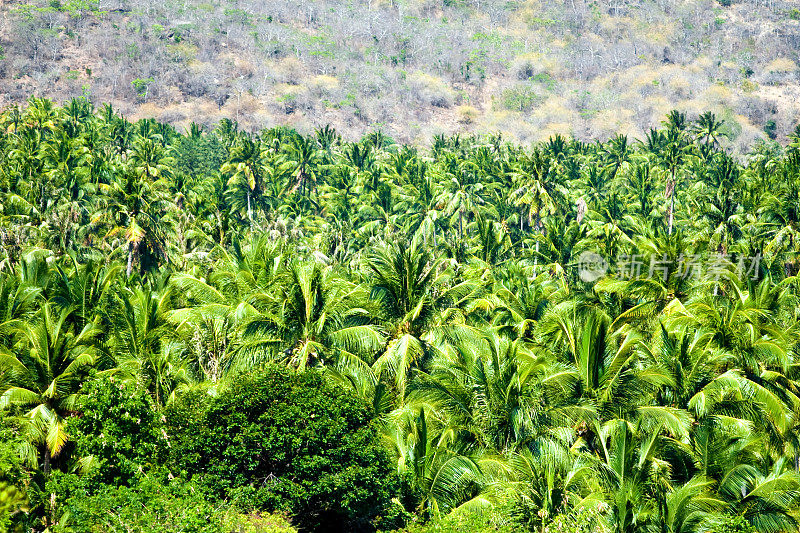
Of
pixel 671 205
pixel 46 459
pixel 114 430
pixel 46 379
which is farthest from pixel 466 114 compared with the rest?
pixel 114 430

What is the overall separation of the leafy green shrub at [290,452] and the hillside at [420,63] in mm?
92029

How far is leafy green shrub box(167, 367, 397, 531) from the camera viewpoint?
18125 millimetres

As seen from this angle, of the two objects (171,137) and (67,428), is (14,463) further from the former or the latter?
(171,137)

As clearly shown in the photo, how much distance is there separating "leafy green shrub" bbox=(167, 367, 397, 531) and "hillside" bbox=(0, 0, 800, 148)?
92.0m

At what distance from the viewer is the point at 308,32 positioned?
139625 mm

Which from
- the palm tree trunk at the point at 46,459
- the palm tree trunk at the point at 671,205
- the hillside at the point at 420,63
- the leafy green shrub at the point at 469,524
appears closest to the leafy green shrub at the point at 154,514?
the leafy green shrub at the point at 469,524

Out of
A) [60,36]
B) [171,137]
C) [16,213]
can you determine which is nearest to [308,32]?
[60,36]

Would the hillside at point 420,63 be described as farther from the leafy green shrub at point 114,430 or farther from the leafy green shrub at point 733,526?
the leafy green shrub at point 733,526

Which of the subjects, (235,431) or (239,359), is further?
(239,359)

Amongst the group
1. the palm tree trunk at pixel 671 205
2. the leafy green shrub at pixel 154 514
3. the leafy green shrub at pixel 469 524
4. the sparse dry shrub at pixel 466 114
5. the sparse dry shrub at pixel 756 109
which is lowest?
the sparse dry shrub at pixel 466 114

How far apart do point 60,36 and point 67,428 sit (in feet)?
378

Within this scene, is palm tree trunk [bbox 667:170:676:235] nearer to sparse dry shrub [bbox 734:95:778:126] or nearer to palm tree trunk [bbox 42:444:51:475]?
palm tree trunk [bbox 42:444:51:475]

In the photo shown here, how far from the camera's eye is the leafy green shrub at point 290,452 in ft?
59.5

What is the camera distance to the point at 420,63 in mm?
134000
